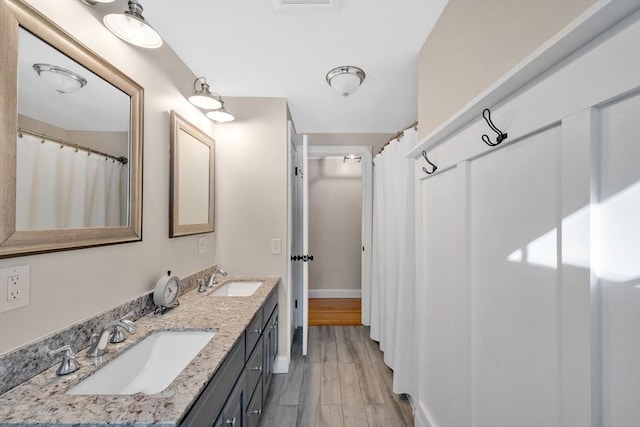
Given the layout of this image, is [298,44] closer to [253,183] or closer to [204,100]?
[204,100]

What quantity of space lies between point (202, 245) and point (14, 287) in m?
1.25

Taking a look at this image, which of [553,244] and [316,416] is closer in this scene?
[553,244]

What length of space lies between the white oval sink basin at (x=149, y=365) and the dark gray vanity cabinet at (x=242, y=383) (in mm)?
197

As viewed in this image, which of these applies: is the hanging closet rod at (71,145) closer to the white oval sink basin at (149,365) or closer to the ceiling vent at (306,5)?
the white oval sink basin at (149,365)

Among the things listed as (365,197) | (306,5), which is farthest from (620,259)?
(365,197)

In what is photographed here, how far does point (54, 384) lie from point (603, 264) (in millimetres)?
1487

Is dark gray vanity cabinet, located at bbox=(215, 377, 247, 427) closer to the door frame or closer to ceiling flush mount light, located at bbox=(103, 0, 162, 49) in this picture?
ceiling flush mount light, located at bbox=(103, 0, 162, 49)

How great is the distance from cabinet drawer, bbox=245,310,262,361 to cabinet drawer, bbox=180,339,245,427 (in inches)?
3.8

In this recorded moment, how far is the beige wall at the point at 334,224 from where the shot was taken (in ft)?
14.1

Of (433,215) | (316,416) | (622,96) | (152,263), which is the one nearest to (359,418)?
(316,416)

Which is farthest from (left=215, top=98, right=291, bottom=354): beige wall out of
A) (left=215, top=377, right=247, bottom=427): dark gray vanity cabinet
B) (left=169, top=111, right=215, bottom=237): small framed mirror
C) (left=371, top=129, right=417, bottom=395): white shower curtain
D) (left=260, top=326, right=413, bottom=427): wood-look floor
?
(left=215, top=377, right=247, bottom=427): dark gray vanity cabinet

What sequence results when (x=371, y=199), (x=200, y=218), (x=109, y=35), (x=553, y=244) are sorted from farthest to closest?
(x=371, y=199), (x=200, y=218), (x=109, y=35), (x=553, y=244)

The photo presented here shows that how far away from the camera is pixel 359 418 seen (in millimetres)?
1769

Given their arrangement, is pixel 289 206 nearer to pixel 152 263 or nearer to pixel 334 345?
pixel 152 263
